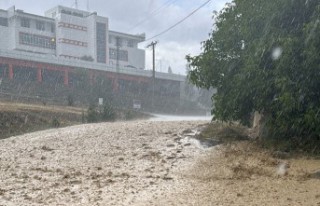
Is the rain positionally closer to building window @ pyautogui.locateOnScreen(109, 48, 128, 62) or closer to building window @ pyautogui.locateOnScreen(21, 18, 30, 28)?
building window @ pyautogui.locateOnScreen(21, 18, 30, 28)

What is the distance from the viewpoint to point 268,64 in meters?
11.1

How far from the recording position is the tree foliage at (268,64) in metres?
9.98

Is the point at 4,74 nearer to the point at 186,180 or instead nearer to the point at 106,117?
the point at 106,117

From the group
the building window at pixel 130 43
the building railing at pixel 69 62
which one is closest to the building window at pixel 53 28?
the building railing at pixel 69 62

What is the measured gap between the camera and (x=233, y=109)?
474 inches

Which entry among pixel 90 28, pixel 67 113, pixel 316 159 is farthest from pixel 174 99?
pixel 316 159

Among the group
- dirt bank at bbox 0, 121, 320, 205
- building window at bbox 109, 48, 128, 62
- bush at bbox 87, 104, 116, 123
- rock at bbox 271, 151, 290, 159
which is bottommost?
dirt bank at bbox 0, 121, 320, 205

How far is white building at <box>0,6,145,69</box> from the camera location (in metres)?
64.7

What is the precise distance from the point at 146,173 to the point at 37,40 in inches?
2436

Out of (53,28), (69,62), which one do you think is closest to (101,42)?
(53,28)

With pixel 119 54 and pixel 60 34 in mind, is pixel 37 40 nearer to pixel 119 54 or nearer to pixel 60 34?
pixel 60 34

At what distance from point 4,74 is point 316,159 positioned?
46440mm

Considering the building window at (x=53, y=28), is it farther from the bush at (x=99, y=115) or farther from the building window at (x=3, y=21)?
the bush at (x=99, y=115)

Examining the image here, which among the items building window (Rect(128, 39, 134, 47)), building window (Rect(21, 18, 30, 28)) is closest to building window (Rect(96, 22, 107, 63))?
building window (Rect(128, 39, 134, 47))
